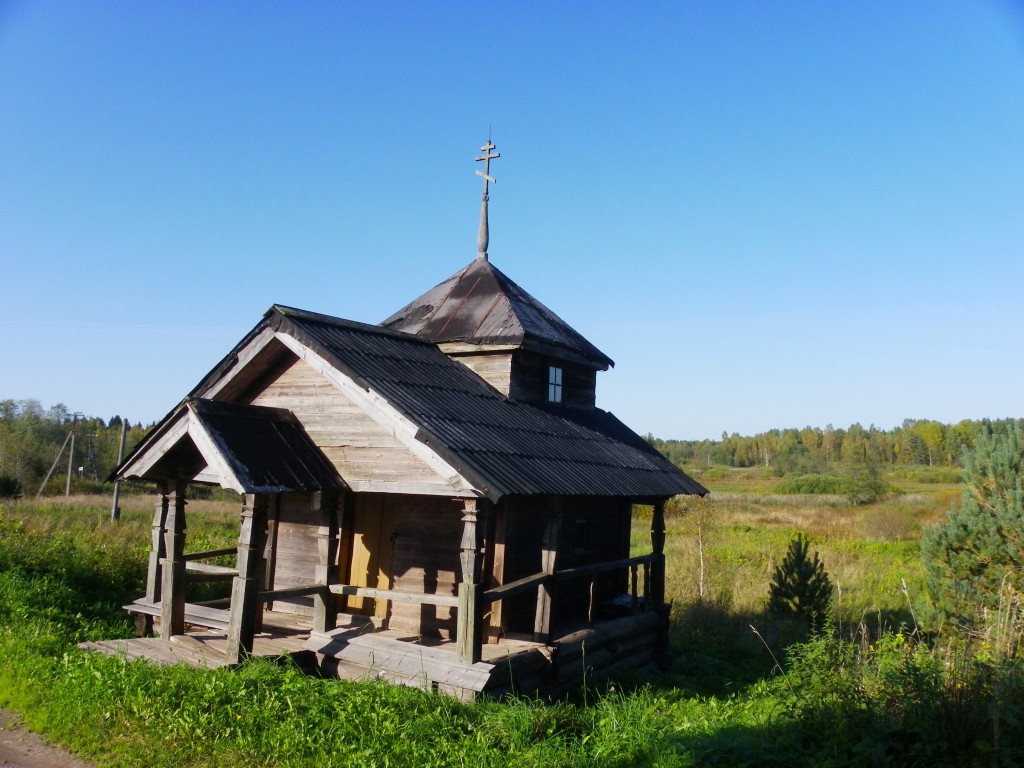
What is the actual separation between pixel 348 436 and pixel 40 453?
45.6 m

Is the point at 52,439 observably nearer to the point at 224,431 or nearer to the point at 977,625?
the point at 224,431

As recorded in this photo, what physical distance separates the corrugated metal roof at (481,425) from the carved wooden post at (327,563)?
170cm

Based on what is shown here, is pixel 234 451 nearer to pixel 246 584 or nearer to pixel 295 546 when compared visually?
pixel 246 584

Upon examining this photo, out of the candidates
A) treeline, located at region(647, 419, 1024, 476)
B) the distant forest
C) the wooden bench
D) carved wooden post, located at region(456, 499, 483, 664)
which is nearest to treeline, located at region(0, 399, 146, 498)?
the distant forest

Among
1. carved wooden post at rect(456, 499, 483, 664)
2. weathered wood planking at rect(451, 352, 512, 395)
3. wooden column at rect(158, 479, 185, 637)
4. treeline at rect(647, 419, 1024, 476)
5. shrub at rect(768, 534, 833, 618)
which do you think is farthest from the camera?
treeline at rect(647, 419, 1024, 476)

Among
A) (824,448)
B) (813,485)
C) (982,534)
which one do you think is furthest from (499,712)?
(824,448)

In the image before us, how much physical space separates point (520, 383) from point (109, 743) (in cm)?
751

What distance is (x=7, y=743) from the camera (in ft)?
22.9

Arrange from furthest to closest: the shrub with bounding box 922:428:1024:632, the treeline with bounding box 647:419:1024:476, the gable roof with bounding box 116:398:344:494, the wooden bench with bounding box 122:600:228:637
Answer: the treeline with bounding box 647:419:1024:476 → the shrub with bounding box 922:428:1024:632 → the wooden bench with bounding box 122:600:228:637 → the gable roof with bounding box 116:398:344:494

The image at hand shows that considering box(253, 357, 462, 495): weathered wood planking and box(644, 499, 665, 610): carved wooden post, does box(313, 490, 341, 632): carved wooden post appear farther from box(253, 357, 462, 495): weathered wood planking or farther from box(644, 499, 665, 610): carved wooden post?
box(644, 499, 665, 610): carved wooden post

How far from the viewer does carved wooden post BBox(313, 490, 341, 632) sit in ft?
30.2

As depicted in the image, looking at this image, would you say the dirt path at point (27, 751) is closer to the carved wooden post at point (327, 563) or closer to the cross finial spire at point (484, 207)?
the carved wooden post at point (327, 563)

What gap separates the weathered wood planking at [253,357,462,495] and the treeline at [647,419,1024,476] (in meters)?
93.7

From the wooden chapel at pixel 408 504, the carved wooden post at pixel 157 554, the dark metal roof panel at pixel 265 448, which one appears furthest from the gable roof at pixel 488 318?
the carved wooden post at pixel 157 554
